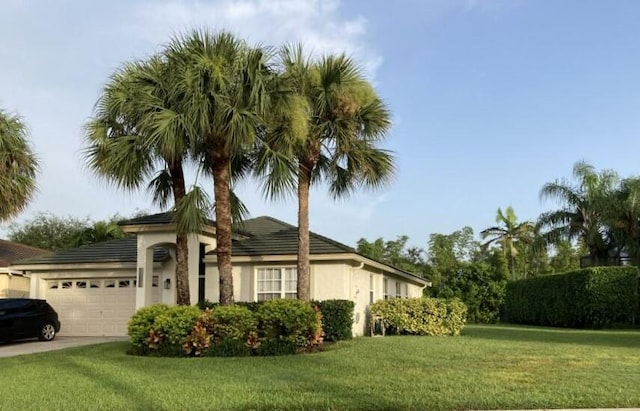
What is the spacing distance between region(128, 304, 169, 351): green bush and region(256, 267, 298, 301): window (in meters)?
5.35

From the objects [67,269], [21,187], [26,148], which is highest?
[26,148]

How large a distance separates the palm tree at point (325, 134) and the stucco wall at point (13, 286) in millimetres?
17266

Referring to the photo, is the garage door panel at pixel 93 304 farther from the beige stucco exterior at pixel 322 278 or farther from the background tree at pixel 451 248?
the background tree at pixel 451 248

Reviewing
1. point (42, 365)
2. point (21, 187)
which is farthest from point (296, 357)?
point (21, 187)

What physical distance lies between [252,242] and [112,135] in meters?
5.98

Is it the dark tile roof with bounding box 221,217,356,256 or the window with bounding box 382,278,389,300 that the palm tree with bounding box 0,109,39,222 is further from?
the window with bounding box 382,278,389,300

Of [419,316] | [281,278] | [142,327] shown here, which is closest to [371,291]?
[419,316]

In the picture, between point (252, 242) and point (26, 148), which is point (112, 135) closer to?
point (252, 242)

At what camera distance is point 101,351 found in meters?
15.7

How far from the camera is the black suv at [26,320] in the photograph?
19.2 metres

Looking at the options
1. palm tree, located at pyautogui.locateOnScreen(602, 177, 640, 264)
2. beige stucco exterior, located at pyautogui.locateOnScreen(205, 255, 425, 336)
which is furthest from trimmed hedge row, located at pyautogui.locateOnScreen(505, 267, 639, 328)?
beige stucco exterior, located at pyautogui.locateOnScreen(205, 255, 425, 336)

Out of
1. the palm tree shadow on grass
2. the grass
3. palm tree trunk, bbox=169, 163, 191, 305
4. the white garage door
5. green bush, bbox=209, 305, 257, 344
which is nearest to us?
the grass

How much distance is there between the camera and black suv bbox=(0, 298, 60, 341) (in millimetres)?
19219

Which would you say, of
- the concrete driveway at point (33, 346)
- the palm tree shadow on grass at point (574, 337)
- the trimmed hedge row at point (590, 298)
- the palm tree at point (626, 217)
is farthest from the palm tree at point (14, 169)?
the palm tree at point (626, 217)
